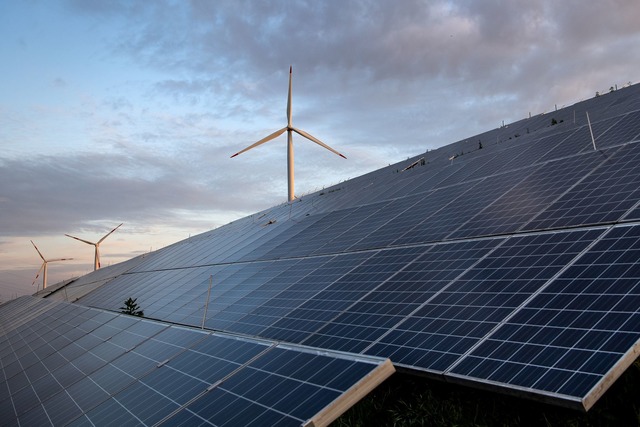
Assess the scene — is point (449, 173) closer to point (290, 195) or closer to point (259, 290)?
point (259, 290)

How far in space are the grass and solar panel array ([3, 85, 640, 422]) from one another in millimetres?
1012

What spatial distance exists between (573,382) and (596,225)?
643cm

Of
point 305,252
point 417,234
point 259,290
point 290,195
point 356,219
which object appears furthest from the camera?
point 290,195

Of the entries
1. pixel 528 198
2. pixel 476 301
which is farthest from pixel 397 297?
pixel 528 198

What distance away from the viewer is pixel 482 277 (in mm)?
12047

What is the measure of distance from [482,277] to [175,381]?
24.7 feet

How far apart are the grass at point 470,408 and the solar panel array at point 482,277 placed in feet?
3.32

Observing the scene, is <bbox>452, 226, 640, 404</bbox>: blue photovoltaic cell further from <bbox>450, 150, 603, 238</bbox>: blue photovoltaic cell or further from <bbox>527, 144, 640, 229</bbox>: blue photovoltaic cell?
<bbox>450, 150, 603, 238</bbox>: blue photovoltaic cell

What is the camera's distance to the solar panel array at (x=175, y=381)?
341 inches

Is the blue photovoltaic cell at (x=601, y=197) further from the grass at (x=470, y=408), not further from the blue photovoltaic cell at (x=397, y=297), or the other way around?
the grass at (x=470, y=408)

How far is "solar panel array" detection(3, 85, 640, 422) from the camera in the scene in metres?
8.53

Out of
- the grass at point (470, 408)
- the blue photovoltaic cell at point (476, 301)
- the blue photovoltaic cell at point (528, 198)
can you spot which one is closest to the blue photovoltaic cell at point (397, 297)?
the blue photovoltaic cell at point (476, 301)

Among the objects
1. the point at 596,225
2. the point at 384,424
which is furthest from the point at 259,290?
the point at 596,225

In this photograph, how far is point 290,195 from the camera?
189 feet
